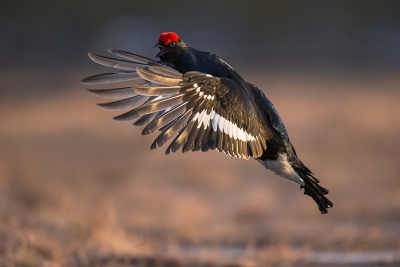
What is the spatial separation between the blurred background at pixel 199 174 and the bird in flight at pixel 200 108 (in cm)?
139

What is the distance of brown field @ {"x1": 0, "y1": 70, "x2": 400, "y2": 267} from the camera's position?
A: 7098 mm

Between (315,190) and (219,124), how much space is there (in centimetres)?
118

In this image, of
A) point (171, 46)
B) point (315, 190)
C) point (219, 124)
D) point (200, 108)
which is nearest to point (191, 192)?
point (315, 190)

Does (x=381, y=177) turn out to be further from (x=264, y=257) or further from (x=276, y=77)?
(x=276, y=77)

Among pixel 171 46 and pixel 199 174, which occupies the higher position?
pixel 199 174

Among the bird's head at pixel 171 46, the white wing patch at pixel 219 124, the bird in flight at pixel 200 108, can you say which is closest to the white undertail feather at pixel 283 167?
the bird in flight at pixel 200 108

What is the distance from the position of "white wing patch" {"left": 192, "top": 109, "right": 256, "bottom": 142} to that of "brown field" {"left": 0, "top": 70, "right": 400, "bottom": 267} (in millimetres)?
1798

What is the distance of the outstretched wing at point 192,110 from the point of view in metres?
4.80

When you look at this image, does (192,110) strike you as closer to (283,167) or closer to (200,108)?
(200,108)

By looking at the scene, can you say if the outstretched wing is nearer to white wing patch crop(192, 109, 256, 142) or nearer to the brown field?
white wing patch crop(192, 109, 256, 142)

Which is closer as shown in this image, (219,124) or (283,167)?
(219,124)

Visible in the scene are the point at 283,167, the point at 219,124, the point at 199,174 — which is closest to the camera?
the point at 219,124

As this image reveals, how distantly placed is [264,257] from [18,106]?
36.1 ft

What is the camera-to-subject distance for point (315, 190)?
230 inches
